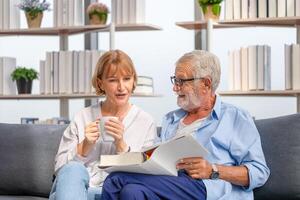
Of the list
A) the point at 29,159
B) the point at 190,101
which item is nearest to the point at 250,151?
the point at 190,101

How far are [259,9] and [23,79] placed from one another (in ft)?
6.16

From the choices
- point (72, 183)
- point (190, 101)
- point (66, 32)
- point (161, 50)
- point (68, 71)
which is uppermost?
point (66, 32)

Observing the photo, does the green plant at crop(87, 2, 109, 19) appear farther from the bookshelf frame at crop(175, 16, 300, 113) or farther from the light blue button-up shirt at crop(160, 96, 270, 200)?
the light blue button-up shirt at crop(160, 96, 270, 200)

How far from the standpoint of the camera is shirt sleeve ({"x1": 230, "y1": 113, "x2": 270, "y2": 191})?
2902 mm

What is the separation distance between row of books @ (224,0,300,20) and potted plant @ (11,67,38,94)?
160 centimetres

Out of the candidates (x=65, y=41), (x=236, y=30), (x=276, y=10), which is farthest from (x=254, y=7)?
(x=65, y=41)

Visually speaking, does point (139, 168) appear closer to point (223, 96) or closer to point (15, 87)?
point (223, 96)

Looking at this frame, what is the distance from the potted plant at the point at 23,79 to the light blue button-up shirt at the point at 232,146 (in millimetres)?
2861

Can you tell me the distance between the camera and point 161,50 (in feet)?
19.3

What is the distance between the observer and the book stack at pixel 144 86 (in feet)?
17.4

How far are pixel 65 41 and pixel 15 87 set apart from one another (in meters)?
0.53

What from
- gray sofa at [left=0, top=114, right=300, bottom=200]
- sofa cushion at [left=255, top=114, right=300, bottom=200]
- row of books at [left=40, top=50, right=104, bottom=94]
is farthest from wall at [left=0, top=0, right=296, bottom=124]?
sofa cushion at [left=255, top=114, right=300, bottom=200]

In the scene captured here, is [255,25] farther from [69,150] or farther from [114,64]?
[69,150]

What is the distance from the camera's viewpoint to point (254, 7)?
506 cm
